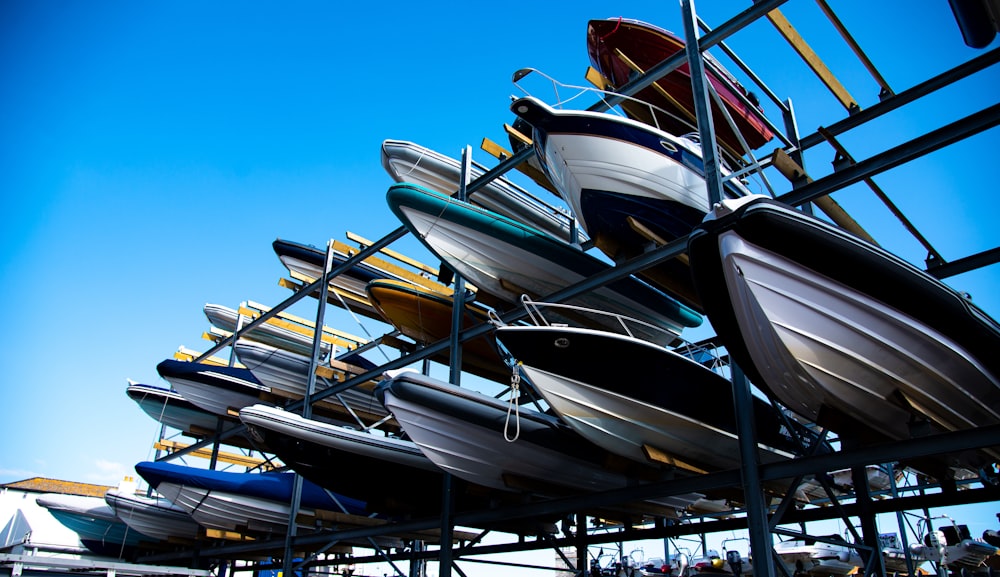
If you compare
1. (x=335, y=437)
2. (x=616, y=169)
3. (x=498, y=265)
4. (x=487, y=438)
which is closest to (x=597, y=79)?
(x=616, y=169)

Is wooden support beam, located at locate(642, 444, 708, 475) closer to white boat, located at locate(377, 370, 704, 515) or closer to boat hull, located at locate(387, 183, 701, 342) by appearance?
white boat, located at locate(377, 370, 704, 515)

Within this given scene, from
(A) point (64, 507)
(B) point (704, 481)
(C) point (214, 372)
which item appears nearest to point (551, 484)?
(B) point (704, 481)

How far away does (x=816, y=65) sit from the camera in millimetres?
5320

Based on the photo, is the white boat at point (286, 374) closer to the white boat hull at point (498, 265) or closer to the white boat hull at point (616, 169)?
the white boat hull at point (498, 265)

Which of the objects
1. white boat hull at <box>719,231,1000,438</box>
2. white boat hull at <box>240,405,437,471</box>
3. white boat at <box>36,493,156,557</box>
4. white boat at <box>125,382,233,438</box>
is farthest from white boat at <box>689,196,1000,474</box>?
white boat at <box>36,493,156,557</box>

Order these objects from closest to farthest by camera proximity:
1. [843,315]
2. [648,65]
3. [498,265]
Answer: [843,315] < [498,265] < [648,65]

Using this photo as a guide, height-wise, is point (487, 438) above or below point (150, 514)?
above

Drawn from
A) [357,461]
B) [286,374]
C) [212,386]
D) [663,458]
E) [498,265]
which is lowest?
[663,458]

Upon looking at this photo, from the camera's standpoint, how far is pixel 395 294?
320 inches

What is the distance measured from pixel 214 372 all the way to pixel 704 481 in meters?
8.76

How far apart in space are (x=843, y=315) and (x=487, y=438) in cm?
297

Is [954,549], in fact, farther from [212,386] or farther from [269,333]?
[269,333]

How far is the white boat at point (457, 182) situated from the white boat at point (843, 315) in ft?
17.0

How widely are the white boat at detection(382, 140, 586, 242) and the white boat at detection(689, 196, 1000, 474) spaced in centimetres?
519
